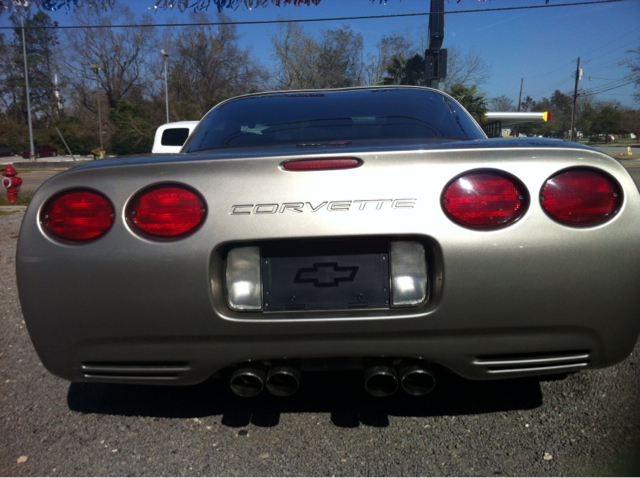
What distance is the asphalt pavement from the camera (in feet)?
6.28

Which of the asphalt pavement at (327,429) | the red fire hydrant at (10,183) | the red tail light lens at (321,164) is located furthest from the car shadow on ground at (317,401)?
the red fire hydrant at (10,183)

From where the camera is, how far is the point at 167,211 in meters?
1.78

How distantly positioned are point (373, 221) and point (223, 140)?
4.09 ft

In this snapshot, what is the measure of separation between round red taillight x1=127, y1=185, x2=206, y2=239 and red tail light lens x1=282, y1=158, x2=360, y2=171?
1.09 ft

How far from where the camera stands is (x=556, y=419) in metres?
2.21

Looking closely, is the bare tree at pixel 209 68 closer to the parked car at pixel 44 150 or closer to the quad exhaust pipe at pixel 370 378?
the parked car at pixel 44 150

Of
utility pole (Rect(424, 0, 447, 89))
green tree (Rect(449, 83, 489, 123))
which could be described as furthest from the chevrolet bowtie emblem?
green tree (Rect(449, 83, 489, 123))

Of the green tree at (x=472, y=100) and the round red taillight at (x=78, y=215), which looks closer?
the round red taillight at (x=78, y=215)

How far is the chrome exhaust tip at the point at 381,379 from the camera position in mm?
1809

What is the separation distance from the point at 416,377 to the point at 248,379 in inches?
23.3

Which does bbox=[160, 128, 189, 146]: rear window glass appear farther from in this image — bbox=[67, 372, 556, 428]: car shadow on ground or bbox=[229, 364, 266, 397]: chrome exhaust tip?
bbox=[229, 364, 266, 397]: chrome exhaust tip

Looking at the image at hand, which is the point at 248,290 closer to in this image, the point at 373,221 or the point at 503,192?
the point at 373,221

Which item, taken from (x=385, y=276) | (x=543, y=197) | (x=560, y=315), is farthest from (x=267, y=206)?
(x=560, y=315)

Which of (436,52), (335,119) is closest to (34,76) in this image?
(436,52)
